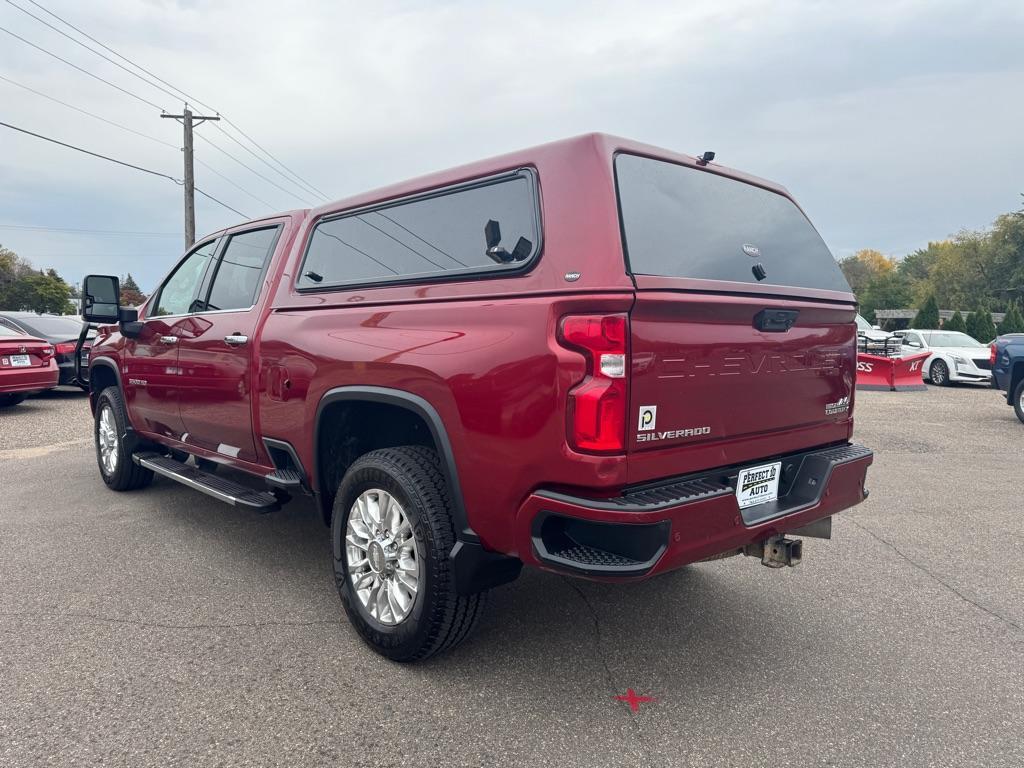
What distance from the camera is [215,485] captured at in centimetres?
423

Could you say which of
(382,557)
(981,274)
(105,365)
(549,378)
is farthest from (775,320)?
(981,274)

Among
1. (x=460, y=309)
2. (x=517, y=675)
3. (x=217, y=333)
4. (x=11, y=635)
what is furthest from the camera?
(x=217, y=333)

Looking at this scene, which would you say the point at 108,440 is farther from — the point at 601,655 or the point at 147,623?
the point at 601,655

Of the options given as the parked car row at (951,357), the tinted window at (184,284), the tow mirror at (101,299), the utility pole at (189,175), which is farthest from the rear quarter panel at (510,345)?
the utility pole at (189,175)

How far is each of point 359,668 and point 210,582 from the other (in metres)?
1.34

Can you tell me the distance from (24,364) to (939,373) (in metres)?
18.1

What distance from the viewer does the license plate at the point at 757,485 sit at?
9.23ft

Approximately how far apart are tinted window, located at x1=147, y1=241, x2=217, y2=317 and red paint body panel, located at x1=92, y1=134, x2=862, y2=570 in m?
1.67

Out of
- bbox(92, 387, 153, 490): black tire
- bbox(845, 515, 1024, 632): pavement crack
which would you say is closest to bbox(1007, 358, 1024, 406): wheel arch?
bbox(845, 515, 1024, 632): pavement crack

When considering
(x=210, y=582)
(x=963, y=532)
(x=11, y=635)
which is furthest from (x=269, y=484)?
(x=963, y=532)

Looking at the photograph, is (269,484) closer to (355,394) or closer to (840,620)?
(355,394)

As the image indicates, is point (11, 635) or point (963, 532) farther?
point (963, 532)

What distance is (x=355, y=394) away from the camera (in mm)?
3096

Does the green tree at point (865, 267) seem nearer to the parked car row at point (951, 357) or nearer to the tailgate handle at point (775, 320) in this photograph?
the parked car row at point (951, 357)
